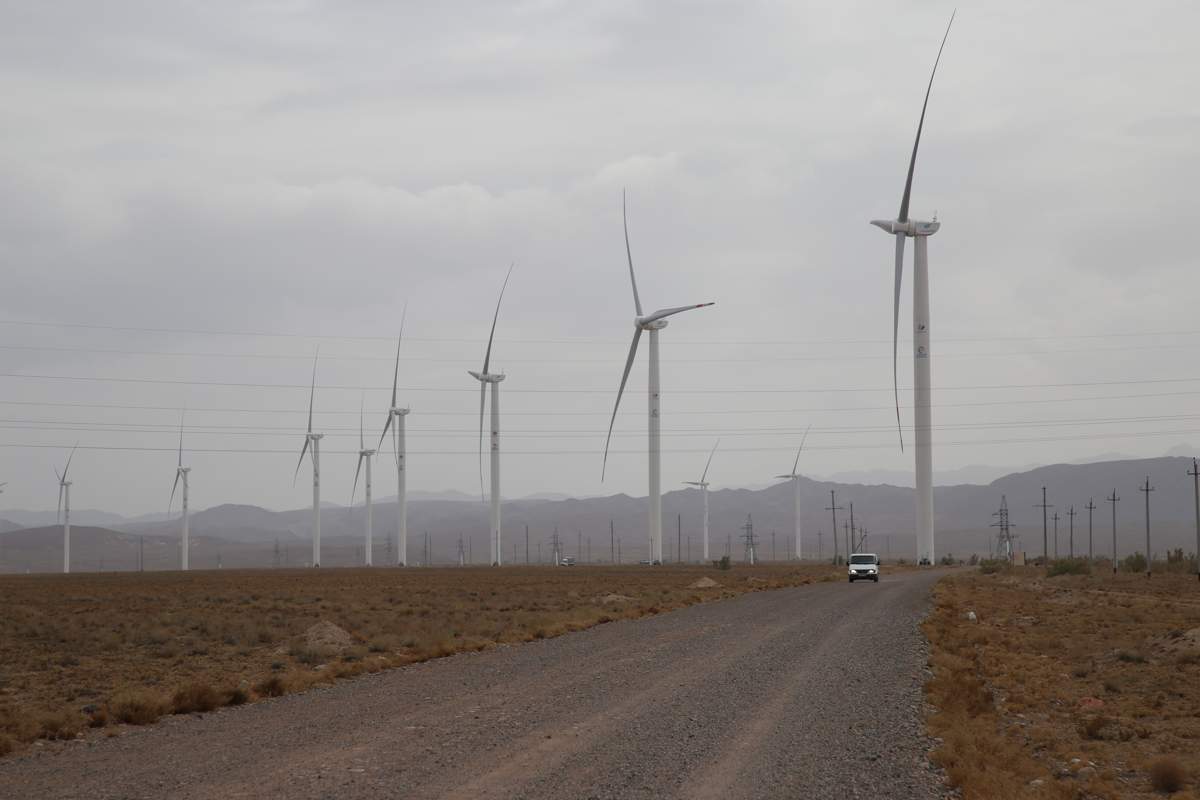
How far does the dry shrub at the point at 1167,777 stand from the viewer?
16.1 metres

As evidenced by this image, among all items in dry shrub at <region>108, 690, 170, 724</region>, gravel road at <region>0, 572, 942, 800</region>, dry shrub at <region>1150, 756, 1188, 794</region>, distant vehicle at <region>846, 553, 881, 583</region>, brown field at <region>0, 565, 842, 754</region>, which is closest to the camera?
Answer: gravel road at <region>0, 572, 942, 800</region>

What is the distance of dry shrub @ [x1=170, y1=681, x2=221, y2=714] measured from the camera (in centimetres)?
2088

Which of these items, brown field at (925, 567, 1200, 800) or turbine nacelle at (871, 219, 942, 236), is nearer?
brown field at (925, 567, 1200, 800)

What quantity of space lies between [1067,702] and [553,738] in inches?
484

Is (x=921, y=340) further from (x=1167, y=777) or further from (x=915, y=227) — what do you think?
(x=1167, y=777)

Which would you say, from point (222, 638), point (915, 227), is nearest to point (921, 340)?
point (915, 227)

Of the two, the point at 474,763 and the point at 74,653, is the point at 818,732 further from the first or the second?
the point at 74,653

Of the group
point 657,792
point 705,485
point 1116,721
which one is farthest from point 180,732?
point 705,485

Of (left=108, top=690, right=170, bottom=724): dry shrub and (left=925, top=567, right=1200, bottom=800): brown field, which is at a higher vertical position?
(left=108, top=690, right=170, bottom=724): dry shrub

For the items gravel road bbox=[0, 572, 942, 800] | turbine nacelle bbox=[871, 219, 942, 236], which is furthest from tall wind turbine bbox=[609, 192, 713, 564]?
gravel road bbox=[0, 572, 942, 800]

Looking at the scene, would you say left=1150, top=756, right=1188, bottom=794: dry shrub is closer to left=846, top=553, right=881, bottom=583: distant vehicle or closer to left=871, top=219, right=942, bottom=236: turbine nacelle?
left=846, top=553, right=881, bottom=583: distant vehicle

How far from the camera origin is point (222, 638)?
124 ft

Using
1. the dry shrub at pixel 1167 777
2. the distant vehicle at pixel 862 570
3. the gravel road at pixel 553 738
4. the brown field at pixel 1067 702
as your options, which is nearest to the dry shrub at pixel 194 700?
the gravel road at pixel 553 738

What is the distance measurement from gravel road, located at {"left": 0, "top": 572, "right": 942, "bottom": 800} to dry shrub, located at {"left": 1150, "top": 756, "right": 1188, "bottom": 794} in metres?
3.18
